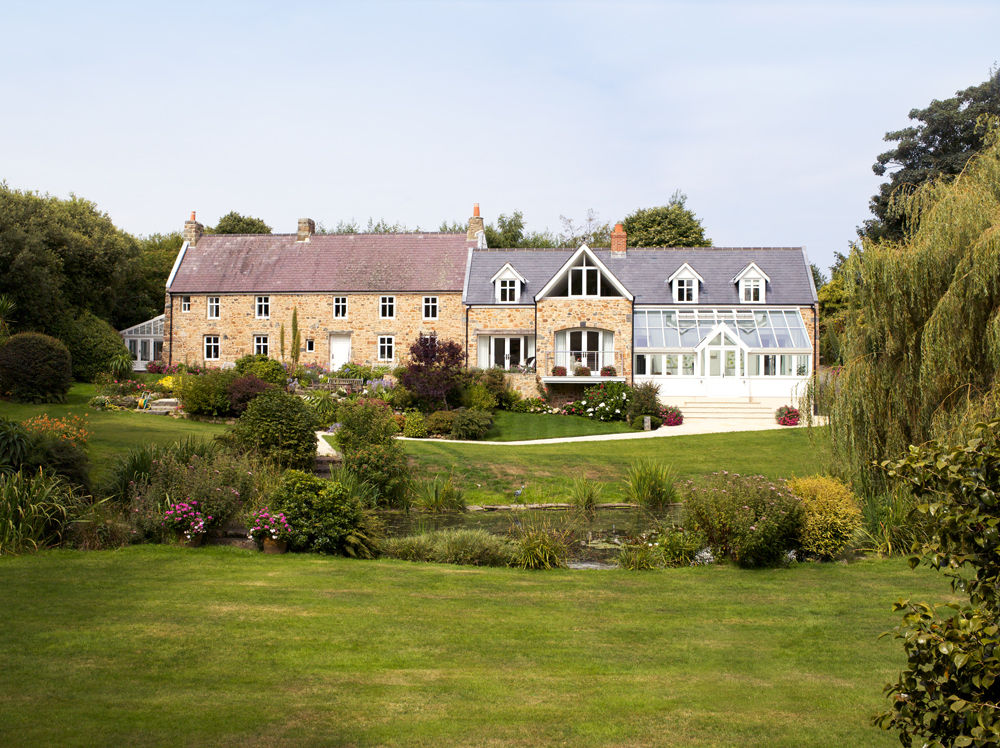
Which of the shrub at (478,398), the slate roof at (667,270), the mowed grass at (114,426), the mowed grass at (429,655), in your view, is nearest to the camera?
the mowed grass at (429,655)

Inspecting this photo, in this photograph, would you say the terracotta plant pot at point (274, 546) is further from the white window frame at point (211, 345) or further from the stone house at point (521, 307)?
the white window frame at point (211, 345)

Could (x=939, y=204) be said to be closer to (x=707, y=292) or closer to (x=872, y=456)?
(x=872, y=456)

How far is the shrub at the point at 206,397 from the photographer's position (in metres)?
27.4

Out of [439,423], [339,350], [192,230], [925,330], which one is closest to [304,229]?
[192,230]

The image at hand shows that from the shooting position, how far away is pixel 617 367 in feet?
120

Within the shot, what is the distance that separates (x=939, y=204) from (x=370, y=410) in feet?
41.5

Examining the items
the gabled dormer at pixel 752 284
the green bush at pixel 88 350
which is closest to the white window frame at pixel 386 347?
the green bush at pixel 88 350

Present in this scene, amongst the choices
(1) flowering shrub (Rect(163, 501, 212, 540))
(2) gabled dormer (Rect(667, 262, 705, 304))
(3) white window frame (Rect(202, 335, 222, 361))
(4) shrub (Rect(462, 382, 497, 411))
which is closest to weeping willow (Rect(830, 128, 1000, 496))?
(1) flowering shrub (Rect(163, 501, 212, 540))

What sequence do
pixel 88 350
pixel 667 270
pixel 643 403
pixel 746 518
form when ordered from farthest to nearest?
pixel 667 270 → pixel 88 350 → pixel 643 403 → pixel 746 518

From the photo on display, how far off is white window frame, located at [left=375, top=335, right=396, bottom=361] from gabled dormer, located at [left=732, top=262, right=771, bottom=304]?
16039mm

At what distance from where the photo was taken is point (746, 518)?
10.9 meters

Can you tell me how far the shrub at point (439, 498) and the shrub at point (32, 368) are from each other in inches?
582

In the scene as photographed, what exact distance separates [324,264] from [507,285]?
31.4ft

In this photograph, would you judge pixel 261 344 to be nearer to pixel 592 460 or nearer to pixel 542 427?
pixel 542 427
